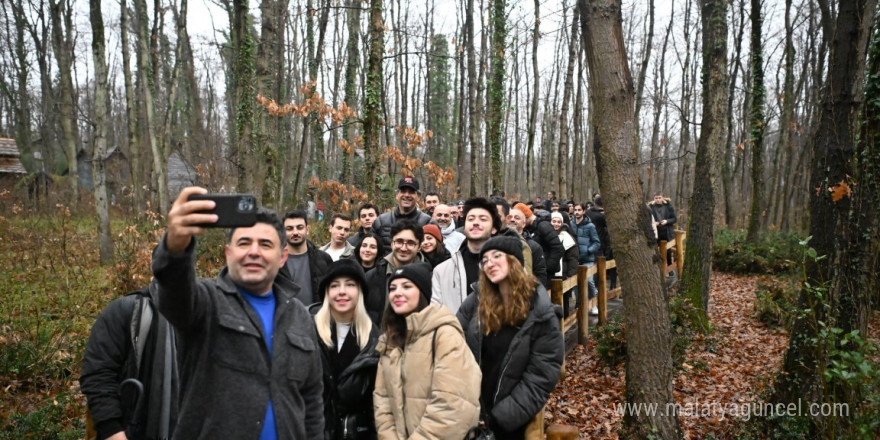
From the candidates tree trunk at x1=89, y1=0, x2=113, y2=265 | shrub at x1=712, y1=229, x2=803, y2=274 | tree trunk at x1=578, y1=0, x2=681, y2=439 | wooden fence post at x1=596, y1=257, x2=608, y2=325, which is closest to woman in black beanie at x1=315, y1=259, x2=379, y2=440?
tree trunk at x1=578, y1=0, x2=681, y2=439

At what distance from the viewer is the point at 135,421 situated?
261cm

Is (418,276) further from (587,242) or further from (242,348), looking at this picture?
(587,242)

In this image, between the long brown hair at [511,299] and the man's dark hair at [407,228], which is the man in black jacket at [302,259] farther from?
the long brown hair at [511,299]

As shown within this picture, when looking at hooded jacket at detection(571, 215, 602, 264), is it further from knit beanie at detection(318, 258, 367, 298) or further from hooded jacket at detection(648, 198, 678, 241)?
knit beanie at detection(318, 258, 367, 298)

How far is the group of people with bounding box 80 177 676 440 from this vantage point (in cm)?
200

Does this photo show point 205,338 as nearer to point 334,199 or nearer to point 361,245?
point 361,245

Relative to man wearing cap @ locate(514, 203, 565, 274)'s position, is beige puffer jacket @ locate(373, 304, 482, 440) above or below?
below

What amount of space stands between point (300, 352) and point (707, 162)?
7666mm

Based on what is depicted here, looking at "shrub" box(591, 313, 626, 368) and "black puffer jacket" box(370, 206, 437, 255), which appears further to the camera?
"shrub" box(591, 313, 626, 368)

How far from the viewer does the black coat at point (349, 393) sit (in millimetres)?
2947

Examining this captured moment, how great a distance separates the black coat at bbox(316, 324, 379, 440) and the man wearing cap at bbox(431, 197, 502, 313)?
5.03ft

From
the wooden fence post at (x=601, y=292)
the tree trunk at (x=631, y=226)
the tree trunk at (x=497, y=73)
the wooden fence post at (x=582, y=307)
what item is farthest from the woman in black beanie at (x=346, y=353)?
the tree trunk at (x=497, y=73)

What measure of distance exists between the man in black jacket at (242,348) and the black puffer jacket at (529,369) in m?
1.44

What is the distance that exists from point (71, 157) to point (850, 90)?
24.1 meters
